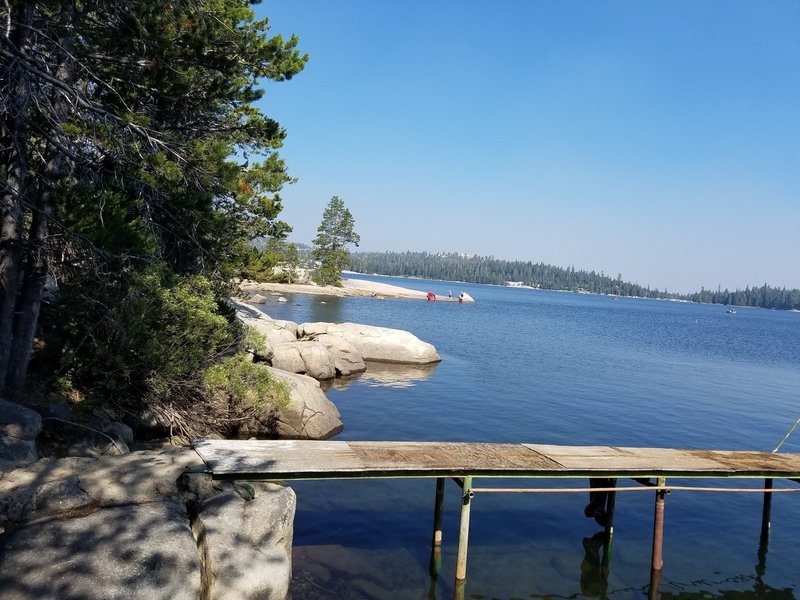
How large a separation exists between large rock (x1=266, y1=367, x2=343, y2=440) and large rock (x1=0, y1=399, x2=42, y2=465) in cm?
743

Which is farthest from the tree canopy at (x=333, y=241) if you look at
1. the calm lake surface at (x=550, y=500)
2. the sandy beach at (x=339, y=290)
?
the calm lake surface at (x=550, y=500)

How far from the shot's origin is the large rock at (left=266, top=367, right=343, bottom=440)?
16562mm

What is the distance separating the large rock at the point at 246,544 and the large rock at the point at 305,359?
1581 centimetres

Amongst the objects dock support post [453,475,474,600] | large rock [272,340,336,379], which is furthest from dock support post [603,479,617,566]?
large rock [272,340,336,379]

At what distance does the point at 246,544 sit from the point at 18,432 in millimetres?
4785

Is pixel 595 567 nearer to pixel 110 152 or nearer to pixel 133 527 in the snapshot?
pixel 133 527

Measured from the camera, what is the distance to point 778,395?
1216 inches

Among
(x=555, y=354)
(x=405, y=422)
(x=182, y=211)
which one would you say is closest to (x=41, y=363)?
(x=182, y=211)

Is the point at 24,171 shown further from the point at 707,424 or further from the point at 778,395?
the point at 778,395

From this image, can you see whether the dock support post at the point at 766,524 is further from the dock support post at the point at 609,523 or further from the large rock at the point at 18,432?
the large rock at the point at 18,432

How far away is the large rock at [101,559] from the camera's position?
5.79m

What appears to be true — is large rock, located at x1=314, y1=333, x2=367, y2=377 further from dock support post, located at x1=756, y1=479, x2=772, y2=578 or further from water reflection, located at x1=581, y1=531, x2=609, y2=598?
dock support post, located at x1=756, y1=479, x2=772, y2=578

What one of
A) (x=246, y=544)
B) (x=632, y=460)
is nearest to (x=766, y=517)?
(x=632, y=460)

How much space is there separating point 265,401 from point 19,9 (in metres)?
10.4
